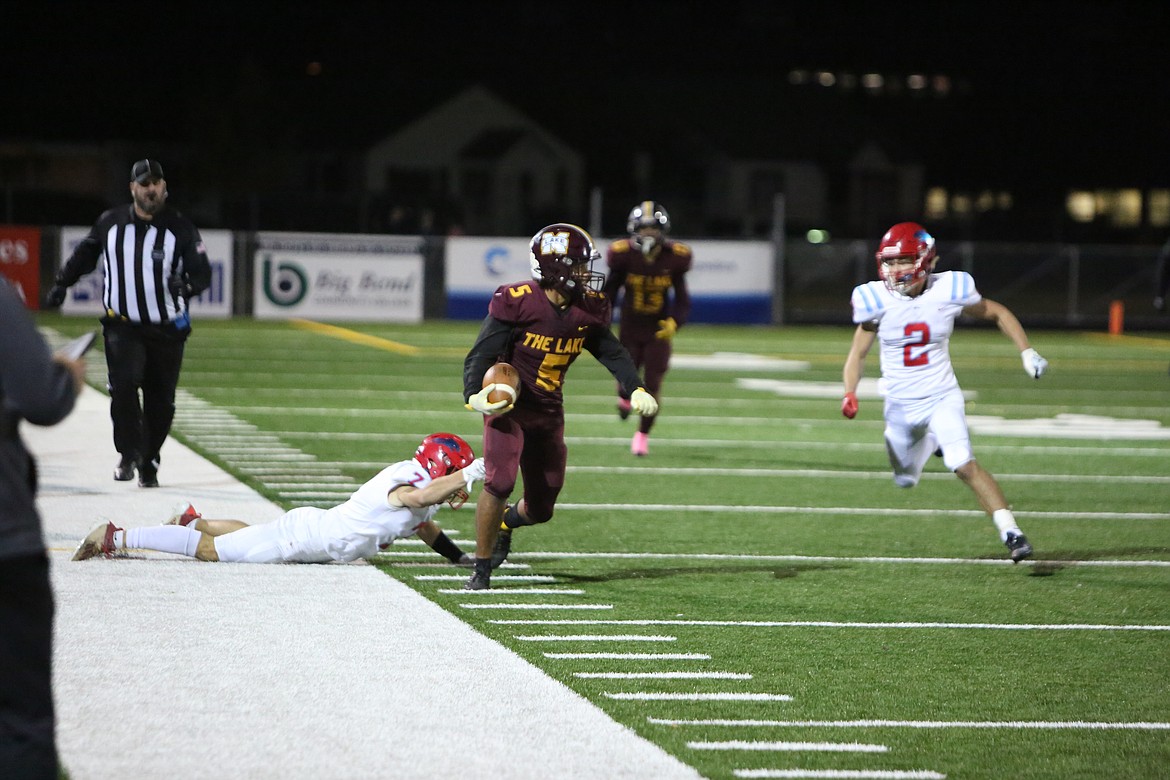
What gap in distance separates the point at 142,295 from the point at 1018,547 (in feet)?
16.3

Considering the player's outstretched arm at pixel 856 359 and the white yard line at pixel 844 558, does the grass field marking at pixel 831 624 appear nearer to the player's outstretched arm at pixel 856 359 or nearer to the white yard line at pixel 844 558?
the white yard line at pixel 844 558

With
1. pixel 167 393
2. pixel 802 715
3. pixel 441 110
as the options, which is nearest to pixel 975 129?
pixel 441 110

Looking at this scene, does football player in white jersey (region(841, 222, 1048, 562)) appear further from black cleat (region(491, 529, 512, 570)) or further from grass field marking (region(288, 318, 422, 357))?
grass field marking (region(288, 318, 422, 357))

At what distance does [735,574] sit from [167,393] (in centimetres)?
381

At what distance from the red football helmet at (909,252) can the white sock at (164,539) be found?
3.46 meters

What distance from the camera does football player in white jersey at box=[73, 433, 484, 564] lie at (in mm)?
7156

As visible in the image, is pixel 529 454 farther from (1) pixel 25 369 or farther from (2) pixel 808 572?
(1) pixel 25 369

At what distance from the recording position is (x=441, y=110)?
165 feet

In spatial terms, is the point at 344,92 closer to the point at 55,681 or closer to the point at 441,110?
the point at 441,110

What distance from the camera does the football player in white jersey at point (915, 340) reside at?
8.34 m

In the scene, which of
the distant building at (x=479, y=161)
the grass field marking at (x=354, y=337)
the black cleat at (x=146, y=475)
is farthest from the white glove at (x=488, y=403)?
the distant building at (x=479, y=161)

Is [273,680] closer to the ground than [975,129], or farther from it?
closer to the ground

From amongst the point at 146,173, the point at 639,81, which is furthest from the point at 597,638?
the point at 639,81

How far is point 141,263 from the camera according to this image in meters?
9.64
